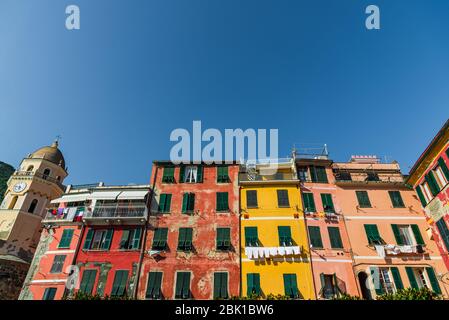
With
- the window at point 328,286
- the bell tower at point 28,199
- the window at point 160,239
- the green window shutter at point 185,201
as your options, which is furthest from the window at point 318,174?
the bell tower at point 28,199

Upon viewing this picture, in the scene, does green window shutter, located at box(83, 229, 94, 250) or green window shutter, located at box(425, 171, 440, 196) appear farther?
green window shutter, located at box(83, 229, 94, 250)

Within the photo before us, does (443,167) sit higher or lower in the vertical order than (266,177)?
lower

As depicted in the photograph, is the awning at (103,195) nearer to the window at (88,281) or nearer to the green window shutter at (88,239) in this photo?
the green window shutter at (88,239)

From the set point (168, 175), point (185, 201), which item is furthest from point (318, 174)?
point (168, 175)

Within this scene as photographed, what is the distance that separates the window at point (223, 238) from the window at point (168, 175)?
7.49 meters

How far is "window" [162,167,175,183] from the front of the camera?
29.8m

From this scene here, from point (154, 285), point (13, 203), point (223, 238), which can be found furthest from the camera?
point (13, 203)

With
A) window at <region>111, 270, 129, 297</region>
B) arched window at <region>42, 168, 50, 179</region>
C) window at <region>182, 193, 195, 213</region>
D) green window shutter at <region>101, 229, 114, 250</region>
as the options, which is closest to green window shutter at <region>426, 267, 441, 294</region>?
window at <region>182, 193, 195, 213</region>

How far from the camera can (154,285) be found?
79.2 feet

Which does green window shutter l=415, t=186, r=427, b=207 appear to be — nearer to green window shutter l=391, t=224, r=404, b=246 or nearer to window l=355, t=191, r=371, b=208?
green window shutter l=391, t=224, r=404, b=246

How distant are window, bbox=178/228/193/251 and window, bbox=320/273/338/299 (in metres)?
11.5

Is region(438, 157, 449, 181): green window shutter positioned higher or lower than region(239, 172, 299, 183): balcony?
lower

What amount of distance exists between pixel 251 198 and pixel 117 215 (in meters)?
13.0

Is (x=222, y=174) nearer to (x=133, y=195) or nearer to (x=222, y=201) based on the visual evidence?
(x=222, y=201)
